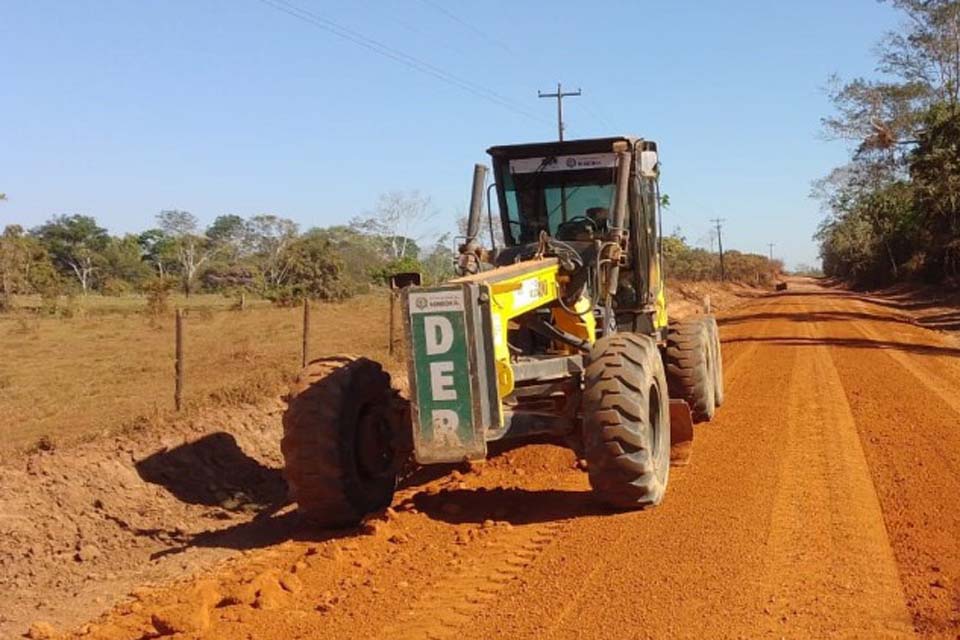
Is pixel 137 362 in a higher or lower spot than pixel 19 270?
lower

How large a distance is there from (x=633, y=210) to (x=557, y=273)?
1611 mm

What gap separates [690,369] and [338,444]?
4.91 meters

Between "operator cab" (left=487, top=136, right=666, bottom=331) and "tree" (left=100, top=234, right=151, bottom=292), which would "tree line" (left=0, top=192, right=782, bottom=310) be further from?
"operator cab" (left=487, top=136, right=666, bottom=331)

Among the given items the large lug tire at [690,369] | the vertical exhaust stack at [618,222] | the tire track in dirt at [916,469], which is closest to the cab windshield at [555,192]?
the vertical exhaust stack at [618,222]

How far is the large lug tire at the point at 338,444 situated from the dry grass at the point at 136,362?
13.0 feet

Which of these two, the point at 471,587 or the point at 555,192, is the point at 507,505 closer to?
the point at 471,587

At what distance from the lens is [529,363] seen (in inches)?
276

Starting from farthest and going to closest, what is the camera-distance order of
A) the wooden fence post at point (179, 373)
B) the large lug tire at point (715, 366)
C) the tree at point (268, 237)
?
the tree at point (268, 237) → the large lug tire at point (715, 366) → the wooden fence post at point (179, 373)

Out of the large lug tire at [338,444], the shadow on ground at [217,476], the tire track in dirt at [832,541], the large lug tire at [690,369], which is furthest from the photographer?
the large lug tire at [690,369]

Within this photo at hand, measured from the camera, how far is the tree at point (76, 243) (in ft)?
239

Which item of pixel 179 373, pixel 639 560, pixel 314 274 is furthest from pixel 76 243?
pixel 639 560

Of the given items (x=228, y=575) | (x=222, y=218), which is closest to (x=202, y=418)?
(x=228, y=575)

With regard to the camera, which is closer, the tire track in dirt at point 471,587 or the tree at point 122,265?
the tire track in dirt at point 471,587

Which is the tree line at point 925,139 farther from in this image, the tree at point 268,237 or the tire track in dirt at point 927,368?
the tree at point 268,237
